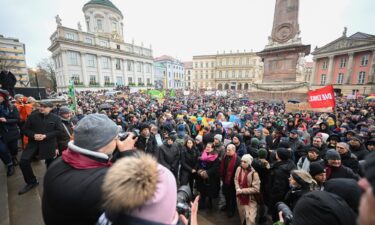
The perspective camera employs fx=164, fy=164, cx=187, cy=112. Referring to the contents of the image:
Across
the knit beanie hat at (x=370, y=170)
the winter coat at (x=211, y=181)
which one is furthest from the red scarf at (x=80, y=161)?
the winter coat at (x=211, y=181)

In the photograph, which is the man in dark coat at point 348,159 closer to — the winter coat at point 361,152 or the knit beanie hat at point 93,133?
the winter coat at point 361,152

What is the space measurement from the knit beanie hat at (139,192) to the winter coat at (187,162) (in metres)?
3.38

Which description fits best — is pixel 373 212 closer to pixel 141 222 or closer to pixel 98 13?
pixel 141 222

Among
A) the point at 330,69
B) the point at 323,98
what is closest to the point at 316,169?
the point at 323,98

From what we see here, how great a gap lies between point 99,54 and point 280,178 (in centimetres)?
4801

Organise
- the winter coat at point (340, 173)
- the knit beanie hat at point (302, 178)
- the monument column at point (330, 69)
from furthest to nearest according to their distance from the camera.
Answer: the monument column at point (330, 69), the winter coat at point (340, 173), the knit beanie hat at point (302, 178)

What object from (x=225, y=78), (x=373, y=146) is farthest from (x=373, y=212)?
(x=225, y=78)

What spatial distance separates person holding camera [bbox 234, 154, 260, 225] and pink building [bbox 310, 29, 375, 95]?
4505 centimetres

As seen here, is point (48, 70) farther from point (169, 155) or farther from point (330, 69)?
point (330, 69)

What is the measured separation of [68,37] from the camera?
37188 mm

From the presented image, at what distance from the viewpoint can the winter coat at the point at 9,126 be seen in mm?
3618

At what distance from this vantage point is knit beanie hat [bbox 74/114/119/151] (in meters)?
1.20

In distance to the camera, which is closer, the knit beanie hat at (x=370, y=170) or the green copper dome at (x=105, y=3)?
the knit beanie hat at (x=370, y=170)

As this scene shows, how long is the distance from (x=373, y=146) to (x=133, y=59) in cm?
5349
